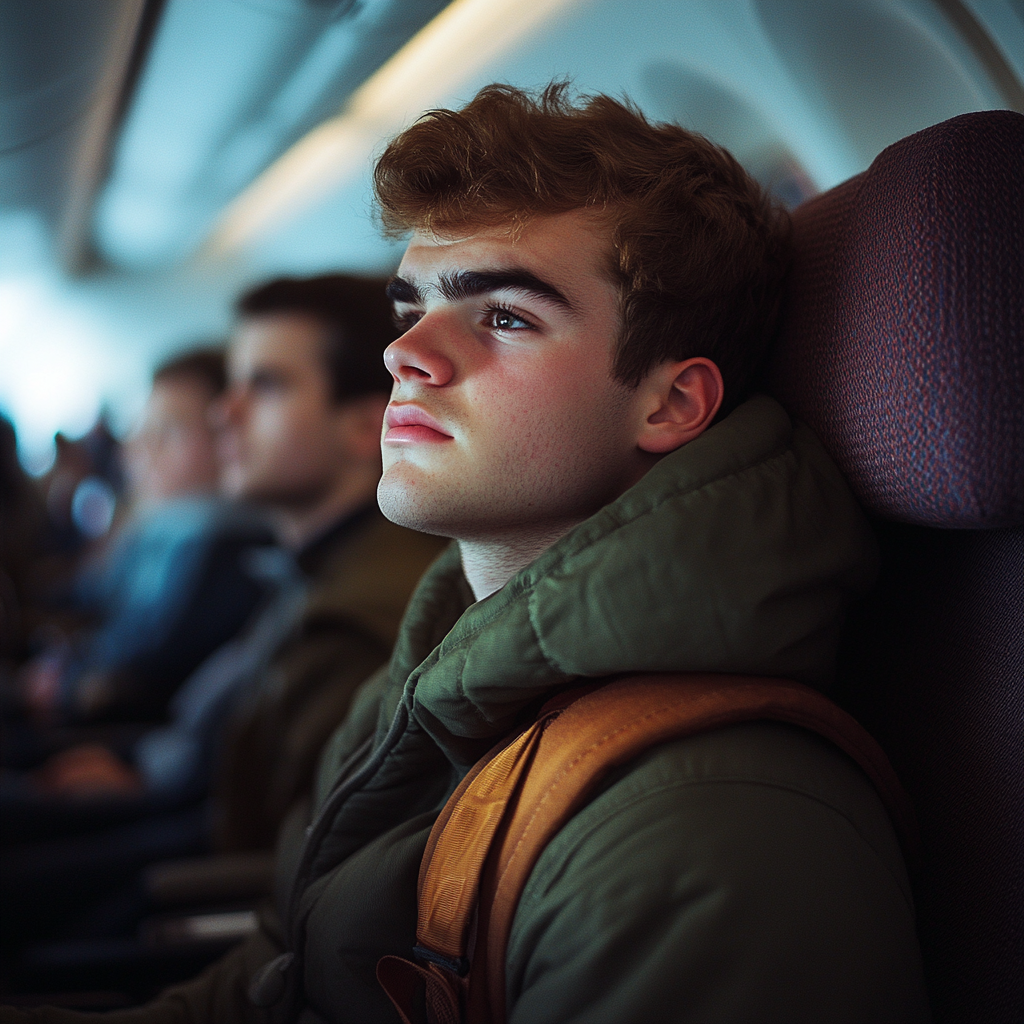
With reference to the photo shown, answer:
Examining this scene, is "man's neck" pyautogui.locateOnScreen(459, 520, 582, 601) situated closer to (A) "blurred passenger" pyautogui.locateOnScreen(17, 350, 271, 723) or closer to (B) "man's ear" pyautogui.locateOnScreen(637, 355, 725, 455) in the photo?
(B) "man's ear" pyautogui.locateOnScreen(637, 355, 725, 455)

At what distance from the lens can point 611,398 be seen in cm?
105

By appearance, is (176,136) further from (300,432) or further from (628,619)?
(628,619)

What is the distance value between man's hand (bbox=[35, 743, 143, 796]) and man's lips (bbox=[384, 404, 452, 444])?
2.04 m

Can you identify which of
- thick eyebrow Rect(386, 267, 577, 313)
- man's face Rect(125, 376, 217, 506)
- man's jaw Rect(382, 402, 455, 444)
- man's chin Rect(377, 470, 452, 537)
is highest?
man's face Rect(125, 376, 217, 506)

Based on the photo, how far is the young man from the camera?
0.69 metres

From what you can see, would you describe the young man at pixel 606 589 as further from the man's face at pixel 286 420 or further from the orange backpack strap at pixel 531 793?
the man's face at pixel 286 420

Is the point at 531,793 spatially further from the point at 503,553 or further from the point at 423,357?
the point at 423,357

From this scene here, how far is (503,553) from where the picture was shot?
1.10 meters

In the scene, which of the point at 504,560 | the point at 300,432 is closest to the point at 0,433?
the point at 300,432

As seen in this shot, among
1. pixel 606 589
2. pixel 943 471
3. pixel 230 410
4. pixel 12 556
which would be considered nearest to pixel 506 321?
pixel 606 589

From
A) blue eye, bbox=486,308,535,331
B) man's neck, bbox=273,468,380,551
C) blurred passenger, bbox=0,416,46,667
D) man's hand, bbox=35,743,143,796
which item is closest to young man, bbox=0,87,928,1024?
blue eye, bbox=486,308,535,331

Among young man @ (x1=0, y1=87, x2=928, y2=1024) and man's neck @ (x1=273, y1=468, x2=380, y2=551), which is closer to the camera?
young man @ (x1=0, y1=87, x2=928, y2=1024)

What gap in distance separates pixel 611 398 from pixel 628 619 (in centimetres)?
35

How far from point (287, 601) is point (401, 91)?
1.62 metres
